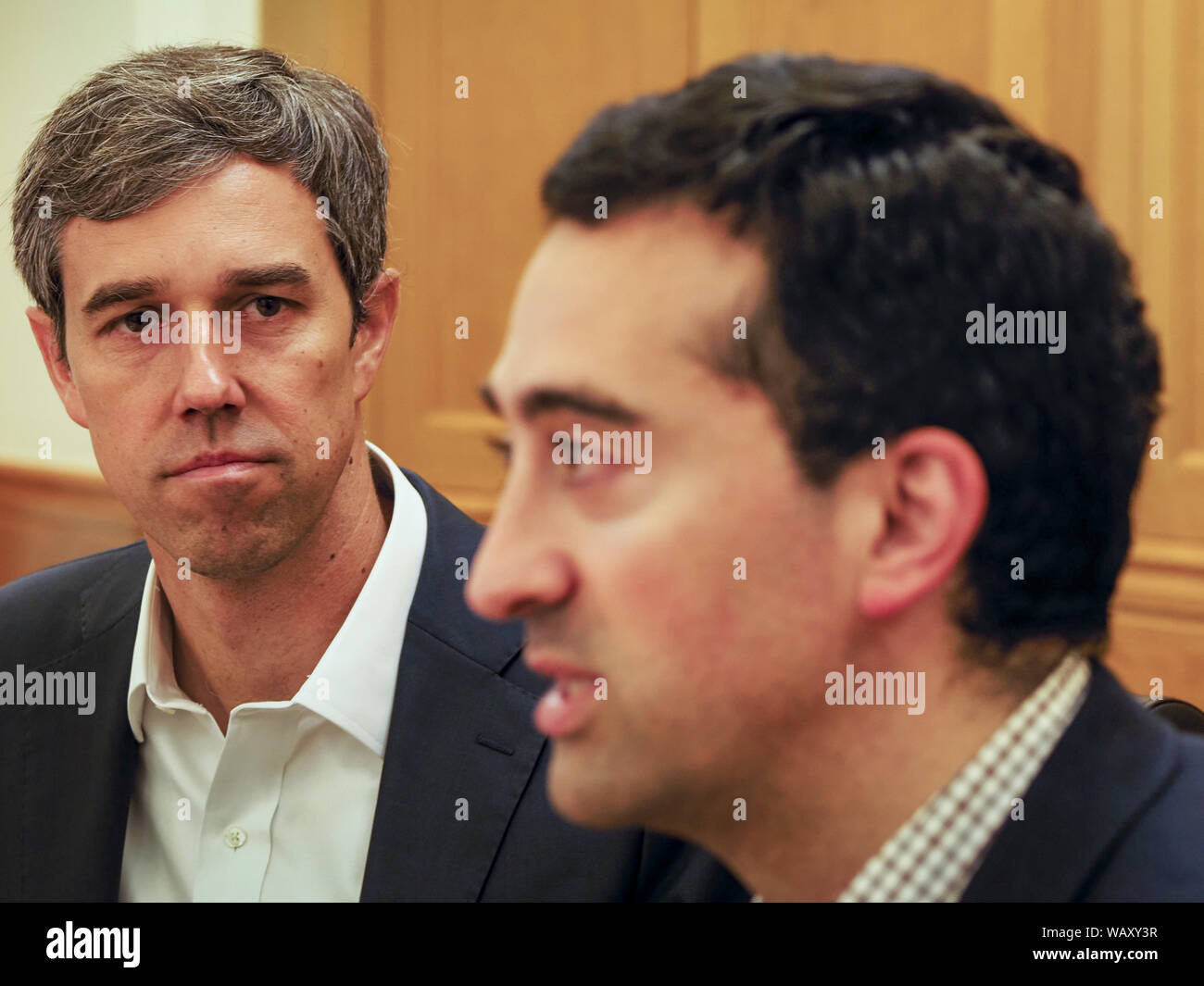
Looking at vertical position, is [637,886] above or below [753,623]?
below

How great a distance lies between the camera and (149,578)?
854 millimetres

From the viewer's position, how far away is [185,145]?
0.77 meters

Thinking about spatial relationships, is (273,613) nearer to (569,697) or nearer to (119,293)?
(119,293)

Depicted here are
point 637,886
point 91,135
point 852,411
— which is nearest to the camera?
point 852,411

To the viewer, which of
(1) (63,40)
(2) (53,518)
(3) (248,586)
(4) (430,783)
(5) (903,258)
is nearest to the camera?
(5) (903,258)

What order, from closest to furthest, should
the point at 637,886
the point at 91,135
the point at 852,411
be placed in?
the point at 852,411, the point at 637,886, the point at 91,135

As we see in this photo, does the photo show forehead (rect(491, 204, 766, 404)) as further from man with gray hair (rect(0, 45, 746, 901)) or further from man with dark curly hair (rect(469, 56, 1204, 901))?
man with gray hair (rect(0, 45, 746, 901))

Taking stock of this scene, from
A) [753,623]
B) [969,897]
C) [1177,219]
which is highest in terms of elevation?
[1177,219]

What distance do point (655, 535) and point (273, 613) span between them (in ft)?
1.51

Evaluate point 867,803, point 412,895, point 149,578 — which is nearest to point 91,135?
point 149,578

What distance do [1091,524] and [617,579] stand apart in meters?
0.17

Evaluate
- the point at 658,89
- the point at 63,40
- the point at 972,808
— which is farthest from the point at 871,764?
the point at 63,40

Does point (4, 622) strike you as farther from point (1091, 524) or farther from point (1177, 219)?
point (1177, 219)
